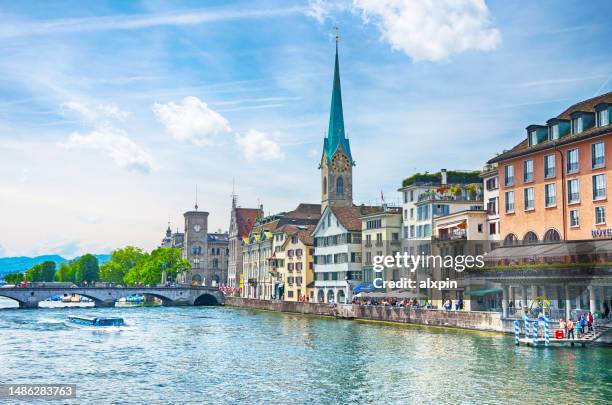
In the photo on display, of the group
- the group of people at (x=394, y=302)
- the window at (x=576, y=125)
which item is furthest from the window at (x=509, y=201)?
the group of people at (x=394, y=302)

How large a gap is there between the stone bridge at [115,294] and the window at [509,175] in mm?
86964

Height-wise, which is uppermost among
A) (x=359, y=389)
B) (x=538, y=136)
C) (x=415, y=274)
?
(x=538, y=136)

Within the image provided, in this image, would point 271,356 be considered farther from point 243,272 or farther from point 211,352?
point 243,272

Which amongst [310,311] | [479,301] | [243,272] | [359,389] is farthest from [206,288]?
[359,389]

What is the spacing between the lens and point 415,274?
9369 cm

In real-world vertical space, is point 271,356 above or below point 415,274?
below

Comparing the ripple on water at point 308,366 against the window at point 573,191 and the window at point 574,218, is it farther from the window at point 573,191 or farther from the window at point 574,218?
the window at point 573,191

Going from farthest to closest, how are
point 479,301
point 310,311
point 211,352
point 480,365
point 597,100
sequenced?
point 310,311 < point 479,301 < point 597,100 < point 211,352 < point 480,365

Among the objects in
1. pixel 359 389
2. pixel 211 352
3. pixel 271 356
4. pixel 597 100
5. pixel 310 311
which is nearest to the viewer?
pixel 359 389

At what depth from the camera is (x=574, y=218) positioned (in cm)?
6419

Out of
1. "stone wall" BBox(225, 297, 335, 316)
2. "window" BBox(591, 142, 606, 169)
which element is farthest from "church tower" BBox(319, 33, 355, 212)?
"window" BBox(591, 142, 606, 169)

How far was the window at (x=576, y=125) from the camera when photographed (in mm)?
64125

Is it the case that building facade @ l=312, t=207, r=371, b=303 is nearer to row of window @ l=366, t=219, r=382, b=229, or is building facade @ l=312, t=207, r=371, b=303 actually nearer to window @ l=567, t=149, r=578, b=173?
row of window @ l=366, t=219, r=382, b=229

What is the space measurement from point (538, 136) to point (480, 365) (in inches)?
1165
